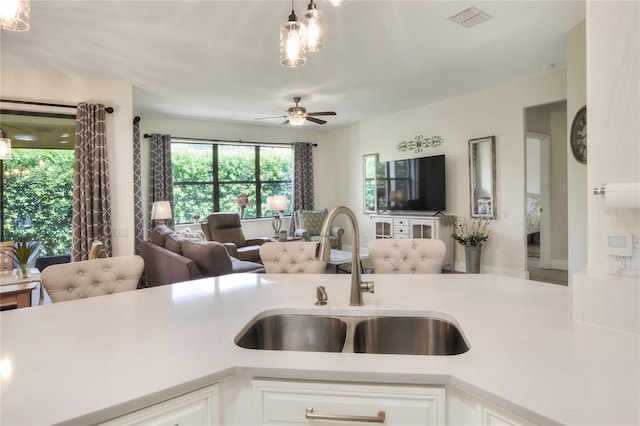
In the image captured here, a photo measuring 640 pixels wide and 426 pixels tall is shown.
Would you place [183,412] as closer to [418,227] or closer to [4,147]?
[4,147]

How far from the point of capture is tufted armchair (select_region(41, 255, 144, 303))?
5.65ft

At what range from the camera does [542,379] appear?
875 mm

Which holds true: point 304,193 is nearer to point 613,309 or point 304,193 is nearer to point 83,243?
point 83,243

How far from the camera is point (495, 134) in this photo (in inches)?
209

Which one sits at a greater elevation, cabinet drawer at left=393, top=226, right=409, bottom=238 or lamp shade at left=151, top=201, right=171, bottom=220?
lamp shade at left=151, top=201, right=171, bottom=220

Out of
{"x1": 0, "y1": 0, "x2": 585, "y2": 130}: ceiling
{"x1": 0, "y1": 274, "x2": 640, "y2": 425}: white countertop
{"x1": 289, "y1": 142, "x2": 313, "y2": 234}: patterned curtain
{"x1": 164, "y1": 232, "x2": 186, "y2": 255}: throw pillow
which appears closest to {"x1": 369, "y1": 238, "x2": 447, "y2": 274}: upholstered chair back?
{"x1": 0, "y1": 274, "x2": 640, "y2": 425}: white countertop

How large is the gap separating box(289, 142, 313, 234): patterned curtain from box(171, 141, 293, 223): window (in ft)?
0.74

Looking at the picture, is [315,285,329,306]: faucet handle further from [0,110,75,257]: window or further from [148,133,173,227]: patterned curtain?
[148,133,173,227]: patterned curtain

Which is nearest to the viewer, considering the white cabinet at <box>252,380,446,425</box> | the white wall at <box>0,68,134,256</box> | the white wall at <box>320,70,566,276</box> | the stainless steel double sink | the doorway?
the white cabinet at <box>252,380,446,425</box>

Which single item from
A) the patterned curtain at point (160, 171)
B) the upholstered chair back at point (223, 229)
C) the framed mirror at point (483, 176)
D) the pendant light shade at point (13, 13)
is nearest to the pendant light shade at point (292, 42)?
the pendant light shade at point (13, 13)

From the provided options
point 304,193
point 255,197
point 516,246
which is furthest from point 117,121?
point 516,246

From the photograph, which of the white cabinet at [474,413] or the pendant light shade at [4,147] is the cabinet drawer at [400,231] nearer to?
the pendant light shade at [4,147]

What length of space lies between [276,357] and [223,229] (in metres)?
5.68

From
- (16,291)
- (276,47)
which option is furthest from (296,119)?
(16,291)
